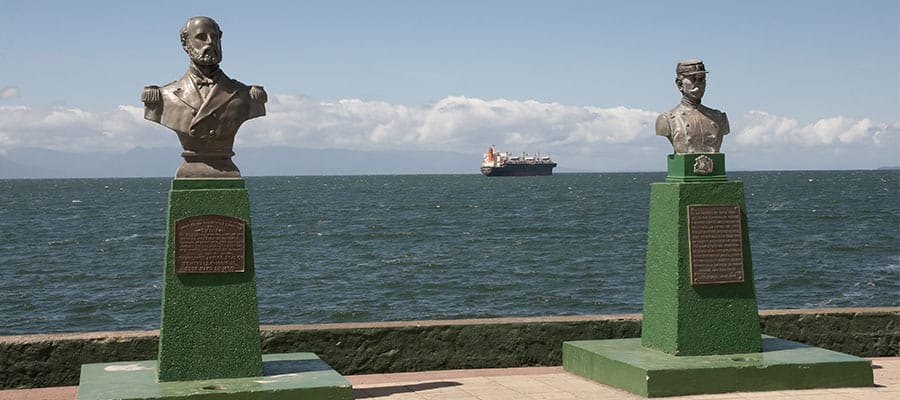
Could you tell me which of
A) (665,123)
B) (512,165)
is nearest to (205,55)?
(665,123)

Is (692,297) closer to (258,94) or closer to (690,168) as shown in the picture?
(690,168)

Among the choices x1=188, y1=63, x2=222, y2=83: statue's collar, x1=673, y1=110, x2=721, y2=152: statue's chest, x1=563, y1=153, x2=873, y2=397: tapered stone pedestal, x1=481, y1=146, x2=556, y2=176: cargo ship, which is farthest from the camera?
x1=481, y1=146, x2=556, y2=176: cargo ship

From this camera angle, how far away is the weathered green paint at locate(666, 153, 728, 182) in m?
10.4

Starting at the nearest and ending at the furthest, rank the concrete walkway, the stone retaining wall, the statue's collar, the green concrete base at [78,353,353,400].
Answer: the green concrete base at [78,353,353,400] < the statue's collar < the concrete walkway < the stone retaining wall

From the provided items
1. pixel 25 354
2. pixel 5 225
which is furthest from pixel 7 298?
pixel 5 225

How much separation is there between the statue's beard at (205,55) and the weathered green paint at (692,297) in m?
4.01

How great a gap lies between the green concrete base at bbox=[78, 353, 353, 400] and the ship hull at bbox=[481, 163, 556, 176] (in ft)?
551

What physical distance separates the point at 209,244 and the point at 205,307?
1.57 feet

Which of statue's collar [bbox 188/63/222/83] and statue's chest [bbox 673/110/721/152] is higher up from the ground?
statue's collar [bbox 188/63/222/83]

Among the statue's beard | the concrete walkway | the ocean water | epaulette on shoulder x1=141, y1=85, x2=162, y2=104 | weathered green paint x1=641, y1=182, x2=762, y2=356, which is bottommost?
the ocean water

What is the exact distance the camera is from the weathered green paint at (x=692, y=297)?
10281 millimetres

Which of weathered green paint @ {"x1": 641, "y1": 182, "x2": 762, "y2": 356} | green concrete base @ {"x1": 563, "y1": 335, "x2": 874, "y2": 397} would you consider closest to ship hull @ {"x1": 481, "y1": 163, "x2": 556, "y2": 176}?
weathered green paint @ {"x1": 641, "y1": 182, "x2": 762, "y2": 356}

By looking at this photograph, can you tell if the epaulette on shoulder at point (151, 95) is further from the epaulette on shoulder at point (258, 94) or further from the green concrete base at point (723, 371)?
the green concrete base at point (723, 371)

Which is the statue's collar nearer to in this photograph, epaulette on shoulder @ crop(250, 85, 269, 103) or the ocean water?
epaulette on shoulder @ crop(250, 85, 269, 103)
